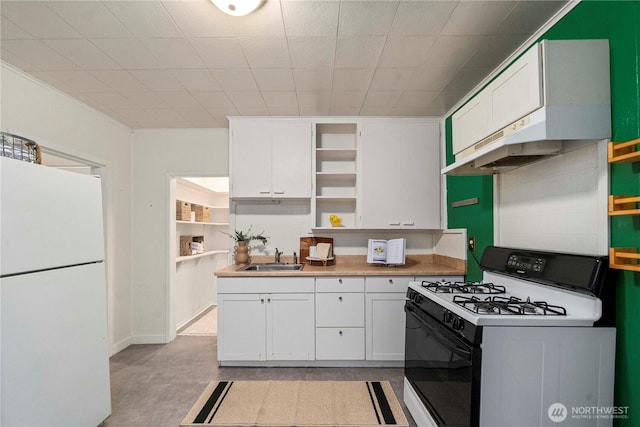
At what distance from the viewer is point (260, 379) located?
8.55 ft

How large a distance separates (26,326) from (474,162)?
106 inches

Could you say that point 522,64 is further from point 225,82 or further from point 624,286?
point 225,82

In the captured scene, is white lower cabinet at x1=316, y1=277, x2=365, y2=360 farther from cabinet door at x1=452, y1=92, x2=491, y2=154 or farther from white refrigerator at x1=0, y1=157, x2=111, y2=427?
white refrigerator at x1=0, y1=157, x2=111, y2=427

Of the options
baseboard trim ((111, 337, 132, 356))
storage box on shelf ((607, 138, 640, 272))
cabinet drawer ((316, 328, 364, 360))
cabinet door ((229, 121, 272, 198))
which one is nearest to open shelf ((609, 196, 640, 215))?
storage box on shelf ((607, 138, 640, 272))

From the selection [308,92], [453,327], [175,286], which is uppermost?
[308,92]

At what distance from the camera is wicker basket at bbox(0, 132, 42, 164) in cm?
157

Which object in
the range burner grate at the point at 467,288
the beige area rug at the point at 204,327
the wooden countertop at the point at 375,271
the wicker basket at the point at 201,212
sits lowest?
the beige area rug at the point at 204,327

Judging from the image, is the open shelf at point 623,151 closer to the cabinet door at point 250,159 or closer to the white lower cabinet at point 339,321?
the white lower cabinet at point 339,321

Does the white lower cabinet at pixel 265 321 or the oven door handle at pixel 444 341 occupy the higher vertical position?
the oven door handle at pixel 444 341

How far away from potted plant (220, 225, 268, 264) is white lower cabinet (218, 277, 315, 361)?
52 centimetres

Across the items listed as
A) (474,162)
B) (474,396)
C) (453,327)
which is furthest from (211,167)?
(474,396)

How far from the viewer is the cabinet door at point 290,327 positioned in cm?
277

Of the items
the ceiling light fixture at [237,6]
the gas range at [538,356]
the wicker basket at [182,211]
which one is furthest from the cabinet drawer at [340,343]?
the ceiling light fixture at [237,6]

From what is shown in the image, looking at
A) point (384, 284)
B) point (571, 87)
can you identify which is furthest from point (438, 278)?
point (571, 87)
